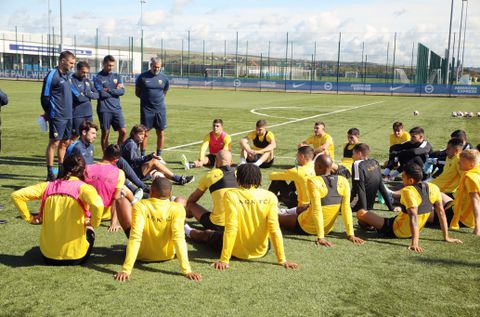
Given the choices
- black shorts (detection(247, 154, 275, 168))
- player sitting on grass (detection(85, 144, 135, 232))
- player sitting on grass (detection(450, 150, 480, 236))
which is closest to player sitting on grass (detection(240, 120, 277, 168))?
black shorts (detection(247, 154, 275, 168))

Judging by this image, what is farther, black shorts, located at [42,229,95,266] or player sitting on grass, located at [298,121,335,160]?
player sitting on grass, located at [298,121,335,160]

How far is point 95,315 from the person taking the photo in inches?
179

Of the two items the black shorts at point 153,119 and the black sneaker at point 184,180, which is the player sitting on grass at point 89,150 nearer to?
the black sneaker at point 184,180

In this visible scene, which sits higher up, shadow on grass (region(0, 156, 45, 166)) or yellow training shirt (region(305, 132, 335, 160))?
yellow training shirt (region(305, 132, 335, 160))

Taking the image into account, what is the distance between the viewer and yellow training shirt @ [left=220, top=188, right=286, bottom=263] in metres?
5.57

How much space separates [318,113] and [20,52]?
78352 mm

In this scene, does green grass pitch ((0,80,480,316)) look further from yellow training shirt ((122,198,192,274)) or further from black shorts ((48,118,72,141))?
black shorts ((48,118,72,141))

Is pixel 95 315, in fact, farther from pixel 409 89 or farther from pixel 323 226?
pixel 409 89

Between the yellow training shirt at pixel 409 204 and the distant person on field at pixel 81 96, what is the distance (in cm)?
678

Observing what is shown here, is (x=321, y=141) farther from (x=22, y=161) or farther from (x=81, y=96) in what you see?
(x=22, y=161)

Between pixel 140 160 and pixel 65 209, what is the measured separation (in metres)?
4.43

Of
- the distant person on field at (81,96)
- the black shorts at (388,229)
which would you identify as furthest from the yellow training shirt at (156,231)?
the distant person on field at (81,96)

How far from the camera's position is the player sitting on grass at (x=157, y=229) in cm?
527

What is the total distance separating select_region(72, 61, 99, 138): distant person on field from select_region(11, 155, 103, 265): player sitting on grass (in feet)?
18.0
